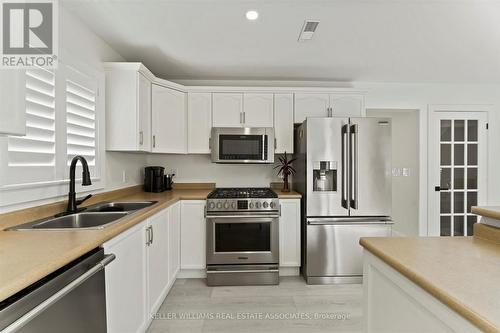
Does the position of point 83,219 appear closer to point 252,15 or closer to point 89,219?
point 89,219

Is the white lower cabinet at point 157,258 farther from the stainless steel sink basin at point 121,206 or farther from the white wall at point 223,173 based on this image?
the white wall at point 223,173

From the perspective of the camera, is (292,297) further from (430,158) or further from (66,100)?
(430,158)

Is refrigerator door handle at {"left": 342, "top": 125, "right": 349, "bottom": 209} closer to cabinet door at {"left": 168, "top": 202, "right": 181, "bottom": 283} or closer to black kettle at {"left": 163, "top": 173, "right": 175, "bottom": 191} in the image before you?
cabinet door at {"left": 168, "top": 202, "right": 181, "bottom": 283}

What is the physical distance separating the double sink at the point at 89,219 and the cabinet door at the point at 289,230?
1.46 meters

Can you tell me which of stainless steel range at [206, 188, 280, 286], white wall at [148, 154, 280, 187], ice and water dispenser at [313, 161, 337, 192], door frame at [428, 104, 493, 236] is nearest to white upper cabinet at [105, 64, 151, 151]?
stainless steel range at [206, 188, 280, 286]

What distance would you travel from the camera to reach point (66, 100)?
1.86 m

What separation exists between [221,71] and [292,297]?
2.75 m

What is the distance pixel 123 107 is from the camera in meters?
2.42

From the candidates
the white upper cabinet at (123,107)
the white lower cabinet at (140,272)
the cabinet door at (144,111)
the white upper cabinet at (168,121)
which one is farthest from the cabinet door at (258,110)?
the white lower cabinet at (140,272)

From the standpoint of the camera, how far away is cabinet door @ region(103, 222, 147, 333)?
1349 millimetres

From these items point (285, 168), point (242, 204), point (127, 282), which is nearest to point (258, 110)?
point (285, 168)

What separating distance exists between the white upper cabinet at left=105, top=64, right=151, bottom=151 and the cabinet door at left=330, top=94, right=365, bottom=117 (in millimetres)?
2362

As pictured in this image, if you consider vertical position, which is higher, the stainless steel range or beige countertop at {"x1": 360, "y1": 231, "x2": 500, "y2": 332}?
beige countertop at {"x1": 360, "y1": 231, "x2": 500, "y2": 332}
